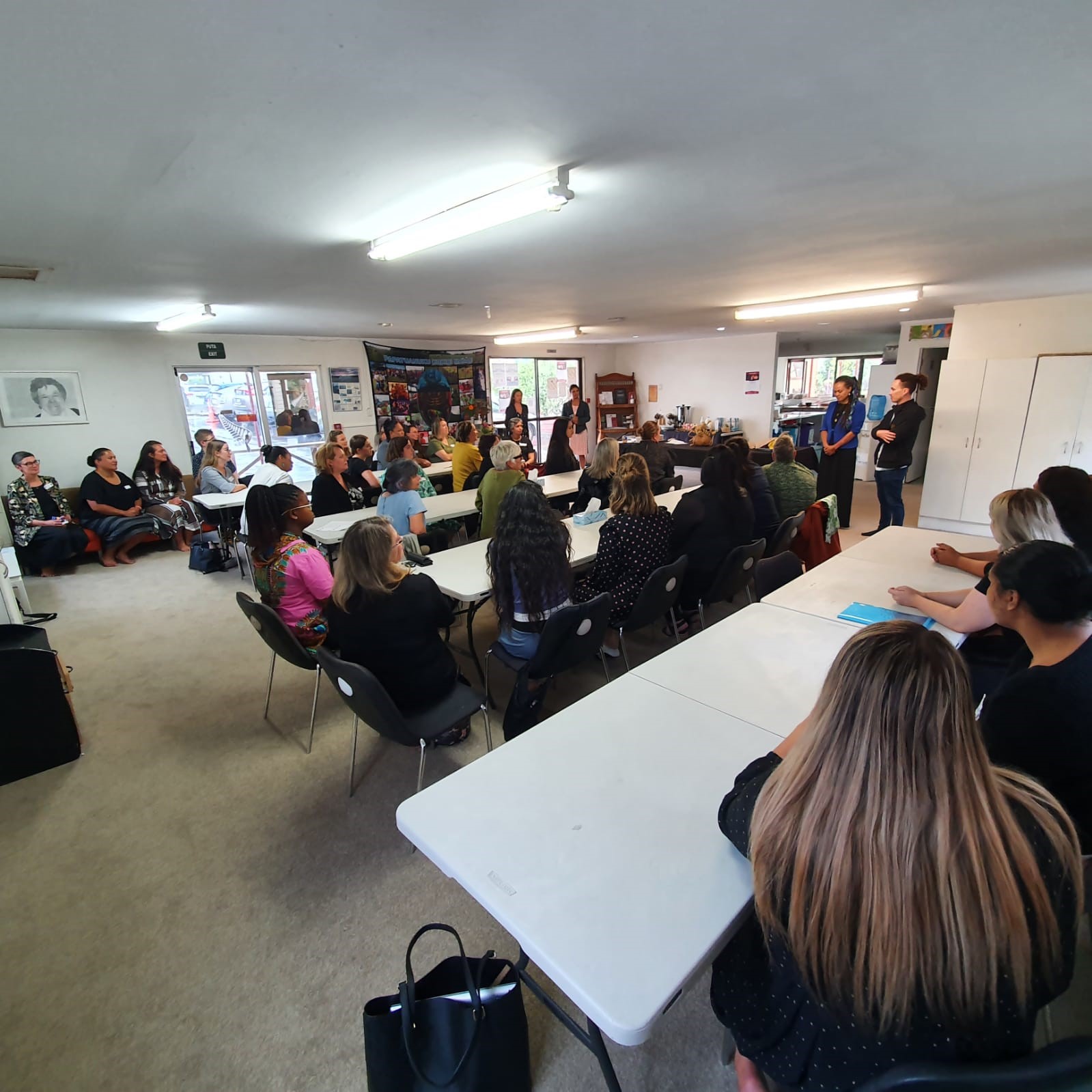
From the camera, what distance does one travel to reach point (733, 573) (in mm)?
3131

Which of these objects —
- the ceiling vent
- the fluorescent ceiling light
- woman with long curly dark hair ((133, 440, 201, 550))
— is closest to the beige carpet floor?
the ceiling vent

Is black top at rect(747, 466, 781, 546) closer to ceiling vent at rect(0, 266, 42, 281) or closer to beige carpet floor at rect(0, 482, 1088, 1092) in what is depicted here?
beige carpet floor at rect(0, 482, 1088, 1092)

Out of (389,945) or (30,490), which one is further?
(30,490)

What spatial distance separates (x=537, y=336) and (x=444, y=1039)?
8.24 metres

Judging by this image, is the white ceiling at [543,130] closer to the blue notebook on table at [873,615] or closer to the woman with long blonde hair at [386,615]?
the woman with long blonde hair at [386,615]

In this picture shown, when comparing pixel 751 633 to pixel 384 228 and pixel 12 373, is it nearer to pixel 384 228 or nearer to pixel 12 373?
pixel 384 228

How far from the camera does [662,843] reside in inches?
44.3

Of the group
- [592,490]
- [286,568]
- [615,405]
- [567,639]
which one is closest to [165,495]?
[286,568]

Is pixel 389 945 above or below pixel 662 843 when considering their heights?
below

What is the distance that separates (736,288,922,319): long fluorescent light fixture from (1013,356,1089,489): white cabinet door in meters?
1.45

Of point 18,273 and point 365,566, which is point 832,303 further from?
point 18,273

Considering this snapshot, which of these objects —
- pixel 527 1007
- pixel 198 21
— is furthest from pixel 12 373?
pixel 527 1007

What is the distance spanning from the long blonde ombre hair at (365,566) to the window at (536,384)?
8.30m

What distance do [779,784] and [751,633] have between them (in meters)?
1.21
